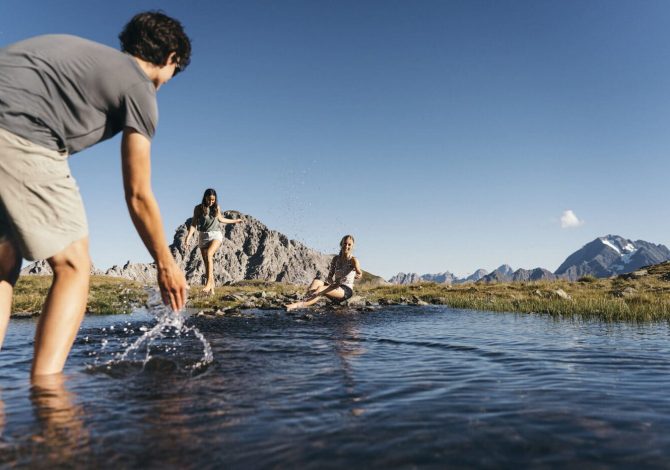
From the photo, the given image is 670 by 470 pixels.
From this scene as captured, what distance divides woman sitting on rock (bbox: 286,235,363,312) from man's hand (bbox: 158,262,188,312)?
1060 cm

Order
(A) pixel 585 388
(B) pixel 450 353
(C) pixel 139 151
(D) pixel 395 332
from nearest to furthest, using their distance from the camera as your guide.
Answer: (C) pixel 139 151 < (A) pixel 585 388 < (B) pixel 450 353 < (D) pixel 395 332

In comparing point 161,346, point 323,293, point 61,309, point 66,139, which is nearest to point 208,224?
point 323,293

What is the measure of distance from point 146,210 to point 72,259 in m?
0.74

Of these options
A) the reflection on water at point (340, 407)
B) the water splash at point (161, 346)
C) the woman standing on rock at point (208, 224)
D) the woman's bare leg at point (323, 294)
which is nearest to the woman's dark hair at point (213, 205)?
the woman standing on rock at point (208, 224)

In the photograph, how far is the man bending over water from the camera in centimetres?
316

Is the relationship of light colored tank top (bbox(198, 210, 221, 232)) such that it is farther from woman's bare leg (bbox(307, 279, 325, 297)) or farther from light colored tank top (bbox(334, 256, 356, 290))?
light colored tank top (bbox(334, 256, 356, 290))

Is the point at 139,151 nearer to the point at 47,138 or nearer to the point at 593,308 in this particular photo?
the point at 47,138

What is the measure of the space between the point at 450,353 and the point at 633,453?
12.1ft

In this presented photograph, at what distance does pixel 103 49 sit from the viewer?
10.9 ft

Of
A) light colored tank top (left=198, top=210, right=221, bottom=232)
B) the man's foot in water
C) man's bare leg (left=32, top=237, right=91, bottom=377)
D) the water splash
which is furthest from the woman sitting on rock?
man's bare leg (left=32, top=237, right=91, bottom=377)

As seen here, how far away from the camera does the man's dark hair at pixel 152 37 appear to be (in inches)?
141

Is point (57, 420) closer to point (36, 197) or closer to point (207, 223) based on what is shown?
point (36, 197)

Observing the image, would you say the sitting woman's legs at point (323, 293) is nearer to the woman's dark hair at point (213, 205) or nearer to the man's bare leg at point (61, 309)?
the woman's dark hair at point (213, 205)

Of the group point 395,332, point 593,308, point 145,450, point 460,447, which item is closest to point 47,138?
point 145,450
